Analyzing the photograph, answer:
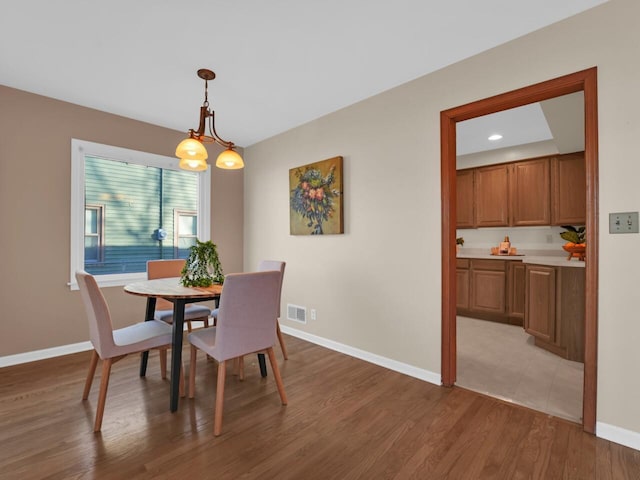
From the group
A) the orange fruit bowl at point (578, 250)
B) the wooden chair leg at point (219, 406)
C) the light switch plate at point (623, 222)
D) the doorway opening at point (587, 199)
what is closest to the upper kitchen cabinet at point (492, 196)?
the orange fruit bowl at point (578, 250)

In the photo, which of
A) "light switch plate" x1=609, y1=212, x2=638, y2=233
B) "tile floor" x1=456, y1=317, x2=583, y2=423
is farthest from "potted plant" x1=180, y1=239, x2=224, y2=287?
"light switch plate" x1=609, y1=212, x2=638, y2=233

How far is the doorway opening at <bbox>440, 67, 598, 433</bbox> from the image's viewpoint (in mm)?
1771

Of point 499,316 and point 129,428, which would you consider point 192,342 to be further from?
point 499,316

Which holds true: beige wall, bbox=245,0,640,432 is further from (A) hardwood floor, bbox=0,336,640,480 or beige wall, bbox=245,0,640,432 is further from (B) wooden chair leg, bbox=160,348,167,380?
(B) wooden chair leg, bbox=160,348,167,380

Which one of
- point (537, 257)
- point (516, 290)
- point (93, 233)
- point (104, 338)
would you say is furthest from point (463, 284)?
point (93, 233)

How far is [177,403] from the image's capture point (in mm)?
2008

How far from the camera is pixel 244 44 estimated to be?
213cm

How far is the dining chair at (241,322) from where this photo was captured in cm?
178

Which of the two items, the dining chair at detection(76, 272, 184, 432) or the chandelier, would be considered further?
the chandelier

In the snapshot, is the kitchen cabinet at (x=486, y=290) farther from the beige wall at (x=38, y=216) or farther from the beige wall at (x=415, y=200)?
the beige wall at (x=38, y=216)

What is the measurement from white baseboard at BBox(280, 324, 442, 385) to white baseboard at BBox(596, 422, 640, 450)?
3.05 ft

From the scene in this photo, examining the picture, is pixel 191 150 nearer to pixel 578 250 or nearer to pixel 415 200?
pixel 415 200

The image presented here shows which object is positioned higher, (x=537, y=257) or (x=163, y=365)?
(x=537, y=257)

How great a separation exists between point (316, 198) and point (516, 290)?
2.97 meters
